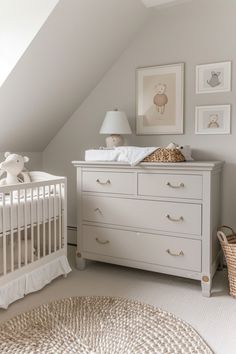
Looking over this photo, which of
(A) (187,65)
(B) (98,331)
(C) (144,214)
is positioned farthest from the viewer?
(A) (187,65)

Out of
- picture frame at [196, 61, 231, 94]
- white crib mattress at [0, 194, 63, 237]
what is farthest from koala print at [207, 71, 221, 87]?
white crib mattress at [0, 194, 63, 237]

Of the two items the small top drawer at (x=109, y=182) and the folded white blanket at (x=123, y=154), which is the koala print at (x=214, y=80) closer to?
the folded white blanket at (x=123, y=154)

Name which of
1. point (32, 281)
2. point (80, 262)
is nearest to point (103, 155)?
point (80, 262)

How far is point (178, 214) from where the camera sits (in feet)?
7.26

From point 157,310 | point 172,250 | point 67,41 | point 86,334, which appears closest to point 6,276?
point 86,334

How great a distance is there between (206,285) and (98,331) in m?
0.84

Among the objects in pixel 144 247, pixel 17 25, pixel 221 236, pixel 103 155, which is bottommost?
pixel 144 247

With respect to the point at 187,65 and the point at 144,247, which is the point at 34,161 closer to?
the point at 144,247

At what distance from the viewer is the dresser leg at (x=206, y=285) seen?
2.12 m

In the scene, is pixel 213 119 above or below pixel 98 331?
above

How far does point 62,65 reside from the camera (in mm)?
2504

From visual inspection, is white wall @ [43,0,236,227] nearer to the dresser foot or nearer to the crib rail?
the crib rail

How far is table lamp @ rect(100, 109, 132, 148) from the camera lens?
8.68 feet

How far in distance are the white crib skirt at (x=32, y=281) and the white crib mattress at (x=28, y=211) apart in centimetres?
34
